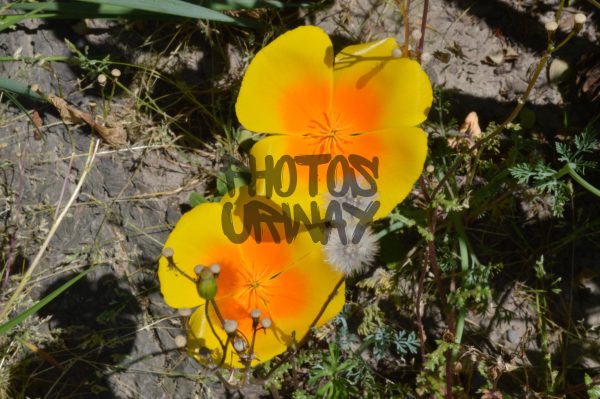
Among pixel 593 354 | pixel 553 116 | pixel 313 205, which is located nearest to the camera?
pixel 313 205

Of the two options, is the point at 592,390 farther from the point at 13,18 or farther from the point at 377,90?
the point at 13,18

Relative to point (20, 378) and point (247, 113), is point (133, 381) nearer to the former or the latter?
point (20, 378)

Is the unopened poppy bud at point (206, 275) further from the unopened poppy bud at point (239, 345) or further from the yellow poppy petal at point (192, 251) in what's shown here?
the yellow poppy petal at point (192, 251)

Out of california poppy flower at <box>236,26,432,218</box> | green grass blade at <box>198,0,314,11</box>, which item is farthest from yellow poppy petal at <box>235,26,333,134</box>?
green grass blade at <box>198,0,314,11</box>

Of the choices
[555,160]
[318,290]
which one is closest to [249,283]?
→ [318,290]

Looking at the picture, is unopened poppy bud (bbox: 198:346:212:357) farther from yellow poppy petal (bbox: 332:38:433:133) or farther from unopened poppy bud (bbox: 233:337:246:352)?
yellow poppy petal (bbox: 332:38:433:133)

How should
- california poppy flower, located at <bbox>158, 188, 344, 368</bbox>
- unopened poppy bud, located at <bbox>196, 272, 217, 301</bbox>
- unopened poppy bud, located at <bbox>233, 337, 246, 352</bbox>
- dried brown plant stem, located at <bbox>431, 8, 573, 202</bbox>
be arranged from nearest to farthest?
unopened poppy bud, located at <bbox>196, 272, 217, 301</bbox> < dried brown plant stem, located at <bbox>431, 8, 573, 202</bbox> < unopened poppy bud, located at <bbox>233, 337, 246, 352</bbox> < california poppy flower, located at <bbox>158, 188, 344, 368</bbox>

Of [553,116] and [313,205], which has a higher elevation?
[553,116]
